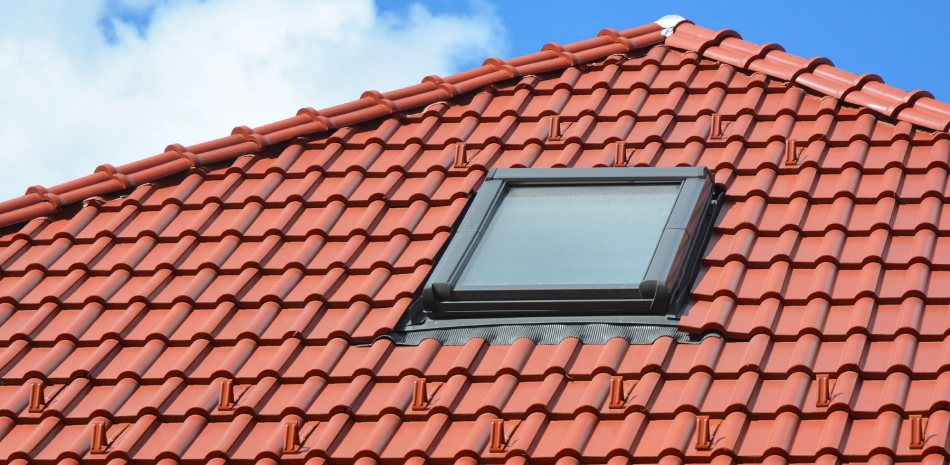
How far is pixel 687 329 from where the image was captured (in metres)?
5.41

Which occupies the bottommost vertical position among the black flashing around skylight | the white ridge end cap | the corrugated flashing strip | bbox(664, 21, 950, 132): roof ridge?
the corrugated flashing strip

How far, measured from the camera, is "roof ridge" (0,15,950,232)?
720 centimetres

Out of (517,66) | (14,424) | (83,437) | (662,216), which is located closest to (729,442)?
(662,216)

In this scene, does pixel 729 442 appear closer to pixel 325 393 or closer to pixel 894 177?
pixel 325 393

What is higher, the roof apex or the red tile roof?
the roof apex

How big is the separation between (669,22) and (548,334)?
11.8 ft

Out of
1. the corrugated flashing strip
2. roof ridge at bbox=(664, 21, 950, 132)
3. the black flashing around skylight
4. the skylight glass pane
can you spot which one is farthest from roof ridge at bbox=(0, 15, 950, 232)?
the corrugated flashing strip

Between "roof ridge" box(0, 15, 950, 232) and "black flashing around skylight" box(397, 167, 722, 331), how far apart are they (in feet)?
4.38

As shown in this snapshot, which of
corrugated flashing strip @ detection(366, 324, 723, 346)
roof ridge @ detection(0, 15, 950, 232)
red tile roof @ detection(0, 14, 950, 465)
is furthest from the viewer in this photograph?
roof ridge @ detection(0, 15, 950, 232)

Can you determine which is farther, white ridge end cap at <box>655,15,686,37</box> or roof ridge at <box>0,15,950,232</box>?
white ridge end cap at <box>655,15,686,37</box>

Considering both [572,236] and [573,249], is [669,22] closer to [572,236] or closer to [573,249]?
[572,236]

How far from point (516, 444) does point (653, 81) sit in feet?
11.2

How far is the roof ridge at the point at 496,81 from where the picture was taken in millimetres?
7199

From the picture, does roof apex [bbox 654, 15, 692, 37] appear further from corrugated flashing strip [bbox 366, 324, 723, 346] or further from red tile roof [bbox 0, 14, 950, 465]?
corrugated flashing strip [bbox 366, 324, 723, 346]
